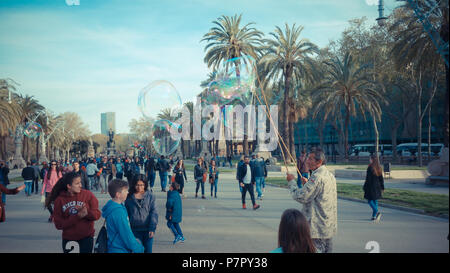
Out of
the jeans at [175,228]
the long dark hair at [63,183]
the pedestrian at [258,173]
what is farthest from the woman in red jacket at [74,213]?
the pedestrian at [258,173]

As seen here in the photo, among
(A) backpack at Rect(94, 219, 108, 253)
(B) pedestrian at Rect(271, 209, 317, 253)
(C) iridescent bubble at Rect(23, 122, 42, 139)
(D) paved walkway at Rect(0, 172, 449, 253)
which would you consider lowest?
(D) paved walkway at Rect(0, 172, 449, 253)

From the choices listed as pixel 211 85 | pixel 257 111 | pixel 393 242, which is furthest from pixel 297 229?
pixel 257 111

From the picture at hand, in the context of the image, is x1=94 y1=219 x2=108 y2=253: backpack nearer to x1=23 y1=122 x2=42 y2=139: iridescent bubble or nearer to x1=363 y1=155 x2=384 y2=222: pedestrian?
x1=363 y1=155 x2=384 y2=222: pedestrian

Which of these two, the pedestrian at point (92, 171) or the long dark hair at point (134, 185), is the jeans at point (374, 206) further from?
the pedestrian at point (92, 171)

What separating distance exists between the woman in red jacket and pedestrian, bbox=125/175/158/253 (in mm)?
596

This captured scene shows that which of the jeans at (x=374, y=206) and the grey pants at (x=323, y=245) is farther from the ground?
the grey pants at (x=323, y=245)

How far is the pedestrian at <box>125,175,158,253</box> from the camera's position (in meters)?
4.95

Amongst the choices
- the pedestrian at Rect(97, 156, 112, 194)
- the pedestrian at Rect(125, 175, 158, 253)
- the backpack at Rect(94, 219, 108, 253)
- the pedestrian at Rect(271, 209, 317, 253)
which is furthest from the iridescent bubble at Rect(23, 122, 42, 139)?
the pedestrian at Rect(271, 209, 317, 253)

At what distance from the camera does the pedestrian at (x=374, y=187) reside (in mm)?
9567

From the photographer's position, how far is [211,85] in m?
23.7

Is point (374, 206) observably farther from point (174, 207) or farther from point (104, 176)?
point (104, 176)

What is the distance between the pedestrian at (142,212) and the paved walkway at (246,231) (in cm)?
172

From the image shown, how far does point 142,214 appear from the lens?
498cm
